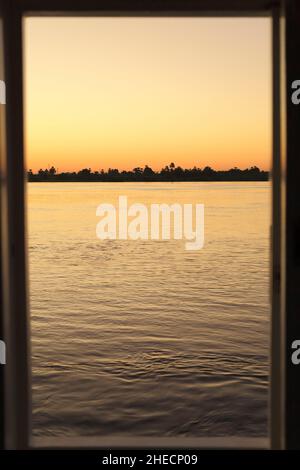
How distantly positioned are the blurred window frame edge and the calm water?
39 centimetres

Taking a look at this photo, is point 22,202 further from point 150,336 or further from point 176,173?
point 176,173

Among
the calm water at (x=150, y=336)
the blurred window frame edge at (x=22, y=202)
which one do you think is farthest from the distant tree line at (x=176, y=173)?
the blurred window frame edge at (x=22, y=202)

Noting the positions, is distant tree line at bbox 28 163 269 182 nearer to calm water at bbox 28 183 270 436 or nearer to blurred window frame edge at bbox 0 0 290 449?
calm water at bbox 28 183 270 436

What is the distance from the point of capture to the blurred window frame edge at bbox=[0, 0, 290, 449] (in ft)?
4.94

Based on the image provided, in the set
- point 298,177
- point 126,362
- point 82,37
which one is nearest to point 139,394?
point 126,362

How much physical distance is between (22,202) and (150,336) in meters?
3.04

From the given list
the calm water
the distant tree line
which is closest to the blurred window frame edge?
the calm water

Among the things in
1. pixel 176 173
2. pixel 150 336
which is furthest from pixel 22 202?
pixel 176 173

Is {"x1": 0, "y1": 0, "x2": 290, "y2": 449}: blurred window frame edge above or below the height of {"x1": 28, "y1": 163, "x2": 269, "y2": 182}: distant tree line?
below

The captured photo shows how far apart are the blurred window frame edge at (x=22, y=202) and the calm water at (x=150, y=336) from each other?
0.39 meters

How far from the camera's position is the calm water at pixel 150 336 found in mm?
2709

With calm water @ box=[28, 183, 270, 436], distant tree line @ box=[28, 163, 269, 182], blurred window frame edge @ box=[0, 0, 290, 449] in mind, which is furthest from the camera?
distant tree line @ box=[28, 163, 269, 182]

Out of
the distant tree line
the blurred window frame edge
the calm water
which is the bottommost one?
the calm water

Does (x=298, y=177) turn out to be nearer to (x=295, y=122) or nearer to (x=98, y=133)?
(x=295, y=122)
